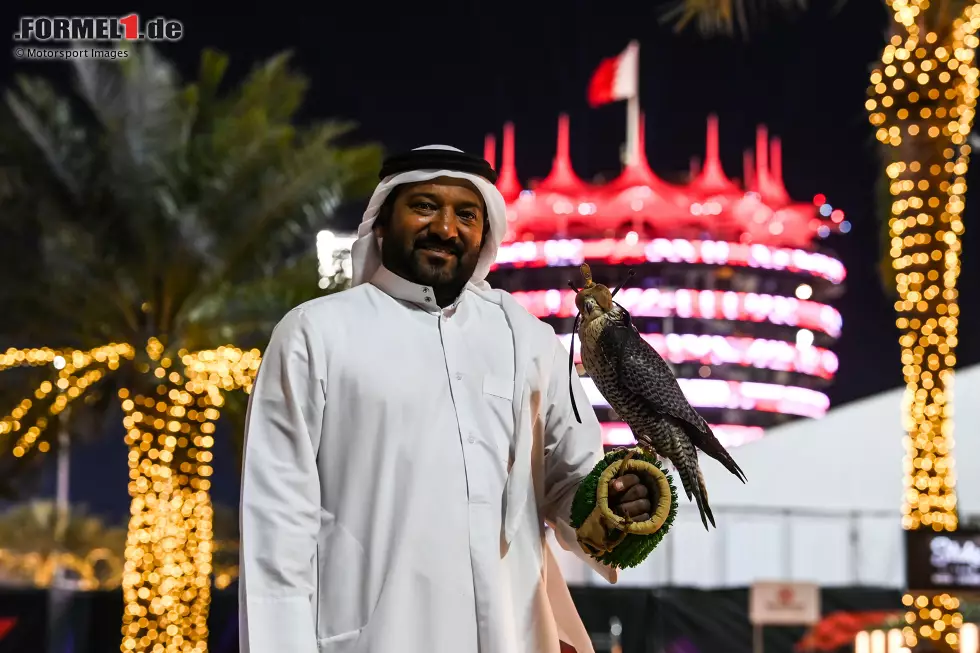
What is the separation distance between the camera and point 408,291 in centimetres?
369

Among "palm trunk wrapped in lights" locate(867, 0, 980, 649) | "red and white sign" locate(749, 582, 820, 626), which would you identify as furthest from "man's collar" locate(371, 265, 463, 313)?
"red and white sign" locate(749, 582, 820, 626)

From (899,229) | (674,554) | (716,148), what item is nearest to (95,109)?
(899,229)

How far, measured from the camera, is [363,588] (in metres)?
3.35

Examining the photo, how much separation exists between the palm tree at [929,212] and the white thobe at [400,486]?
8696 mm

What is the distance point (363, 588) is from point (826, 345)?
89137 mm

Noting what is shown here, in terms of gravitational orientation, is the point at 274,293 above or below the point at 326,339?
above

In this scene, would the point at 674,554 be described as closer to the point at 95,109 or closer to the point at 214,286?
the point at 214,286

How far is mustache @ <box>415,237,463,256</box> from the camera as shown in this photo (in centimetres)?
368

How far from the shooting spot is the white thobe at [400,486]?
3322 millimetres

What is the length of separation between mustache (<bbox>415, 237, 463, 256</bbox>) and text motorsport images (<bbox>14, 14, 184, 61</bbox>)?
11.1 m

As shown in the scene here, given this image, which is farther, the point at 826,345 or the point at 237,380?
the point at 826,345

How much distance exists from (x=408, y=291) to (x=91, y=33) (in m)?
12.6

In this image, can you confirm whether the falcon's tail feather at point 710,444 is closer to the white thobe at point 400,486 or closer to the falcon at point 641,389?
the falcon at point 641,389

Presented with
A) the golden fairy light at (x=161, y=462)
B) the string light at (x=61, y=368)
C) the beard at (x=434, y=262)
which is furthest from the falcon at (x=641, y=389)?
the string light at (x=61, y=368)
